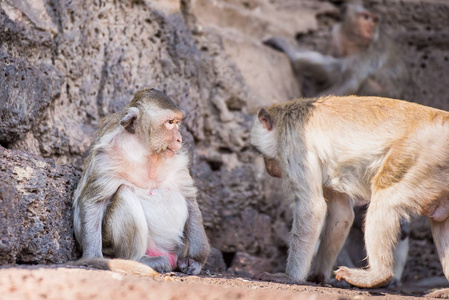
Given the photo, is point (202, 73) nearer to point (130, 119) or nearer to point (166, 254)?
point (130, 119)

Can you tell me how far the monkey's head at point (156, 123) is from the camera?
4.78m

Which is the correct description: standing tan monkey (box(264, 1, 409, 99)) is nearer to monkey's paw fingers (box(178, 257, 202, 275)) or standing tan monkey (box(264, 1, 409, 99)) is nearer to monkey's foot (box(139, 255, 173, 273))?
monkey's paw fingers (box(178, 257, 202, 275))

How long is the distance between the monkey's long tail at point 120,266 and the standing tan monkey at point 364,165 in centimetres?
120

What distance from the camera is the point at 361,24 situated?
8125 mm

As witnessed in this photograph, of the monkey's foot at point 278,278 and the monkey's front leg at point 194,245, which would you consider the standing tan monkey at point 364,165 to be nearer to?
the monkey's foot at point 278,278

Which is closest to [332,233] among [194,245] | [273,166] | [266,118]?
[273,166]

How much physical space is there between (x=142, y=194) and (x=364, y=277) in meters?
1.70

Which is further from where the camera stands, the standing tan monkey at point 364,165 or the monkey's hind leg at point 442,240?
the monkey's hind leg at point 442,240

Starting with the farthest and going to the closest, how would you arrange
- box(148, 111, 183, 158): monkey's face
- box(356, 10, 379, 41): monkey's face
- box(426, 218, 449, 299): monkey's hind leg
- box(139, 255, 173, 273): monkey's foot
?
box(356, 10, 379, 41): monkey's face
box(426, 218, 449, 299): monkey's hind leg
box(148, 111, 183, 158): monkey's face
box(139, 255, 173, 273): monkey's foot

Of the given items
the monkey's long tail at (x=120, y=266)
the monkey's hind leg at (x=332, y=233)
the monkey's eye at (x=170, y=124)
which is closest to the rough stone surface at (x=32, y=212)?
the monkey's long tail at (x=120, y=266)

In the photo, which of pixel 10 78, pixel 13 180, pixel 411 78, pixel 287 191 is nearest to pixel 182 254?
pixel 287 191

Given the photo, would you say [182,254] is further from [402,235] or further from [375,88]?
[375,88]

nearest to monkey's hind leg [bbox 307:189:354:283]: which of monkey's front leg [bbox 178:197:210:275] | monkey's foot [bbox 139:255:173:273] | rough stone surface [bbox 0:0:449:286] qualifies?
rough stone surface [bbox 0:0:449:286]

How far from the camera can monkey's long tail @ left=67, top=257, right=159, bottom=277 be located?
13.8 feet
